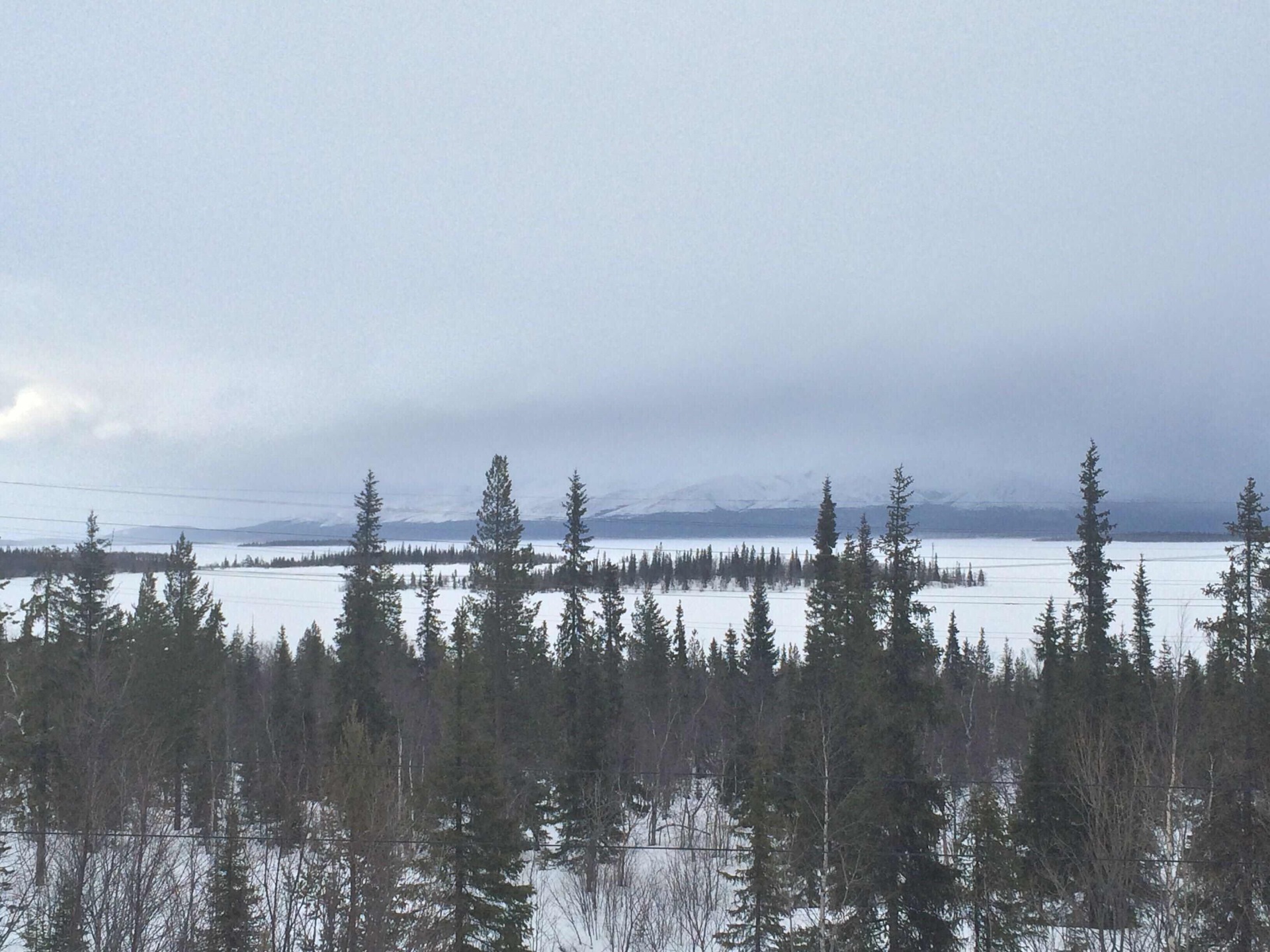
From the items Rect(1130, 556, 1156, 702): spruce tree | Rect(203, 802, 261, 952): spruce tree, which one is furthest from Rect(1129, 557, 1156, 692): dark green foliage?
Rect(203, 802, 261, 952): spruce tree

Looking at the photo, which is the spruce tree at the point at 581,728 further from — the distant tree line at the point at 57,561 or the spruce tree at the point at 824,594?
the distant tree line at the point at 57,561

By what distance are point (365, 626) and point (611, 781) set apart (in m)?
16.2

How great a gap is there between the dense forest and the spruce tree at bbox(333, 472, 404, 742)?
0.66ft

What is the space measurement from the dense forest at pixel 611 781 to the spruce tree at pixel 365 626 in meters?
0.20

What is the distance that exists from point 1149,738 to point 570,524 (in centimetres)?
3094

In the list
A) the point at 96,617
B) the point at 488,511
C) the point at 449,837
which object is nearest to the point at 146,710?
the point at 96,617

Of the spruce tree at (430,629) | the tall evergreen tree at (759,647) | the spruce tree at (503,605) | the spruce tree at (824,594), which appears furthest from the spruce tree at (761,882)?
the tall evergreen tree at (759,647)

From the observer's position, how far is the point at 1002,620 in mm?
147625

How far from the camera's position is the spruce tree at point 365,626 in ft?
134

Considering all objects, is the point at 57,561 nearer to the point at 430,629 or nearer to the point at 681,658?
the point at 430,629

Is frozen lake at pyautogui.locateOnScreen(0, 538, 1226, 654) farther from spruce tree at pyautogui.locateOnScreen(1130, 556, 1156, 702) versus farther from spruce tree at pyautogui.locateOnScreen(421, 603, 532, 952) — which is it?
spruce tree at pyautogui.locateOnScreen(421, 603, 532, 952)

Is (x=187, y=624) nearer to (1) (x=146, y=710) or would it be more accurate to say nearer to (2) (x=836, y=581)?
(1) (x=146, y=710)

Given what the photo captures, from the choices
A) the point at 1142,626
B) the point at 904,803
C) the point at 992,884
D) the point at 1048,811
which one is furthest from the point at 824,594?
the point at 1142,626

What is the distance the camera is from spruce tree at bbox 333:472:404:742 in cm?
4088
